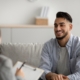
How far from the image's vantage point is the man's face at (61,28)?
184 cm

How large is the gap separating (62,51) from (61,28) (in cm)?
24

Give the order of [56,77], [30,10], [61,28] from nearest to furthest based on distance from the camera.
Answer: [56,77], [61,28], [30,10]

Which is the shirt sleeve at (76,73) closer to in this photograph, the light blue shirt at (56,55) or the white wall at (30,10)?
the light blue shirt at (56,55)

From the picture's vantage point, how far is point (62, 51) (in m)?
1.88

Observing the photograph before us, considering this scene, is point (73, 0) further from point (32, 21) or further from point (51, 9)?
point (32, 21)

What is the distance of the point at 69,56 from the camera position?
72.2 inches

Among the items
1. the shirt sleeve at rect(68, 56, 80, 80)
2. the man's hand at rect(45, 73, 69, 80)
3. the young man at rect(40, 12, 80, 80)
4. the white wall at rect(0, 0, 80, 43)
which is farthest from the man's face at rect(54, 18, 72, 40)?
the white wall at rect(0, 0, 80, 43)

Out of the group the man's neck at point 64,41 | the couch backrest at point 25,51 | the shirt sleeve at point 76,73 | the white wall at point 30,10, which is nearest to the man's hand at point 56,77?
the shirt sleeve at point 76,73

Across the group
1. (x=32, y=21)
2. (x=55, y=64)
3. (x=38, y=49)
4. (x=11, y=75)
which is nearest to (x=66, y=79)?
(x=55, y=64)

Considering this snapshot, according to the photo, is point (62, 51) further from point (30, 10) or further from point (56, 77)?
point (30, 10)

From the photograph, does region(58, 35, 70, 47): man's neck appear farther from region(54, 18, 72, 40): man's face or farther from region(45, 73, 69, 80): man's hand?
region(45, 73, 69, 80): man's hand

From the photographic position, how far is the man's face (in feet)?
6.05

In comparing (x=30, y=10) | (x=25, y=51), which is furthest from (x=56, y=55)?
(x=30, y=10)

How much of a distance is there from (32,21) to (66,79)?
224 centimetres
